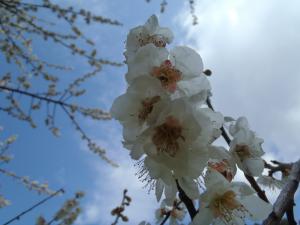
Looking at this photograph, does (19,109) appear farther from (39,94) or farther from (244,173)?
(244,173)

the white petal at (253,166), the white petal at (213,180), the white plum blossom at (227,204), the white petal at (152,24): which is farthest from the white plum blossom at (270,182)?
the white petal at (152,24)

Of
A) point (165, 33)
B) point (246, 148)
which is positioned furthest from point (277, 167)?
point (165, 33)

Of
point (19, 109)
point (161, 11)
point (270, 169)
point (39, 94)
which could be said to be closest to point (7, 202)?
point (19, 109)

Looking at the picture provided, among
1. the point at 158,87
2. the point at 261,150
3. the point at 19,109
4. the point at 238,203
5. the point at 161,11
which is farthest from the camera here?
the point at 161,11

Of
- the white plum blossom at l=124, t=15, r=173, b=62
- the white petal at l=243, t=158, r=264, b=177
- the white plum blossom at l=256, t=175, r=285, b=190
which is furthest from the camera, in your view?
the white plum blossom at l=256, t=175, r=285, b=190

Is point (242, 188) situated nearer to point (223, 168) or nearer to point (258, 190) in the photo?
point (223, 168)

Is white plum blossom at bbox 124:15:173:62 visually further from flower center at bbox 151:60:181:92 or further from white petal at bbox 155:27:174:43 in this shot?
flower center at bbox 151:60:181:92

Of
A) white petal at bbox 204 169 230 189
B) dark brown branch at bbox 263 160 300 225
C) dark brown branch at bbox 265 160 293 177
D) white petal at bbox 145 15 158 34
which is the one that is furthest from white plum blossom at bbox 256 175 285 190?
white petal at bbox 145 15 158 34
